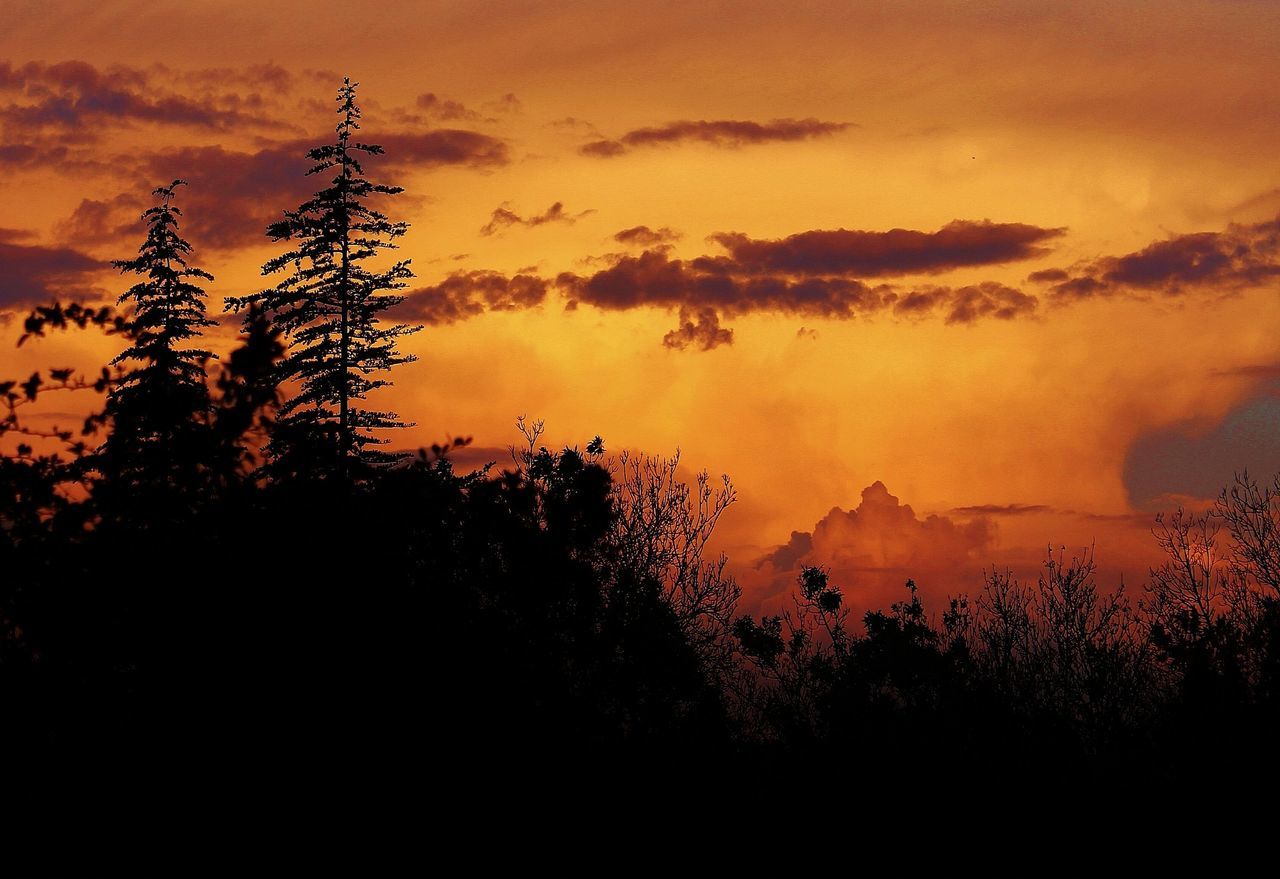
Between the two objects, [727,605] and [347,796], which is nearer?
[347,796]

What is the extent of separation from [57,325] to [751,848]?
22.2m

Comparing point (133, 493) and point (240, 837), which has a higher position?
point (133, 493)

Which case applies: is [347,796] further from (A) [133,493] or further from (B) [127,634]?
(A) [133,493]

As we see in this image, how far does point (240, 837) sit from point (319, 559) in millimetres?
2242

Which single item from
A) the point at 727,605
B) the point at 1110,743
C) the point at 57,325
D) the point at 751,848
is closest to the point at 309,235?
the point at 727,605

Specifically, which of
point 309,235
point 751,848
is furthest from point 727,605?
point 309,235

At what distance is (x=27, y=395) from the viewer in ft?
35.1

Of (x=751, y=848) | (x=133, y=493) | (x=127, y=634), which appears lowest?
(x=751, y=848)

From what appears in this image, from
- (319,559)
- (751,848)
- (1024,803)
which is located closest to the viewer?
(319,559)

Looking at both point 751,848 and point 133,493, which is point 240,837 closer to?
point 133,493

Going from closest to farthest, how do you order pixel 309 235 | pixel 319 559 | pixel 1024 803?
pixel 319 559 → pixel 1024 803 → pixel 309 235

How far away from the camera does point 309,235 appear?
46.6 metres

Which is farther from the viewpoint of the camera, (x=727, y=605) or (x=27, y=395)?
(x=727, y=605)

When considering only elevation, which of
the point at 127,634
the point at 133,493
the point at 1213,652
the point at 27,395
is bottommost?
the point at 1213,652
